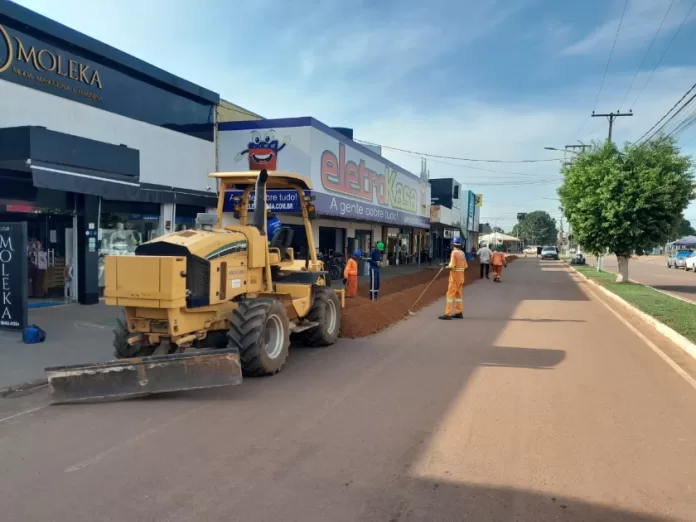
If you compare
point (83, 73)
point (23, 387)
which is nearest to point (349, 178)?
point (83, 73)

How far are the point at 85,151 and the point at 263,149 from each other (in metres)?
7.80

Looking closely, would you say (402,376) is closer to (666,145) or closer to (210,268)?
(210,268)

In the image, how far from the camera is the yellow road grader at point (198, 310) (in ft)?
18.9

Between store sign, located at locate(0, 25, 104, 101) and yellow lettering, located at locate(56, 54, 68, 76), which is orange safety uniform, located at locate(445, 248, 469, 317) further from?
yellow lettering, located at locate(56, 54, 68, 76)

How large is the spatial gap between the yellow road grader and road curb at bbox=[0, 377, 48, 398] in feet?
3.09

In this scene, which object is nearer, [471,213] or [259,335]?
[259,335]

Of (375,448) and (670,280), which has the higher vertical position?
(670,280)

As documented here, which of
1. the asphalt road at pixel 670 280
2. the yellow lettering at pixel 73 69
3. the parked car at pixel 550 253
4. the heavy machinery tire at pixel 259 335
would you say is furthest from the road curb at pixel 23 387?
the parked car at pixel 550 253

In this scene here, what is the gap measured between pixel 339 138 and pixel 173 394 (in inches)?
606

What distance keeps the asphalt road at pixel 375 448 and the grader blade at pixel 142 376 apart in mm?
150

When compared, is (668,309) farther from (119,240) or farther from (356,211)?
(119,240)

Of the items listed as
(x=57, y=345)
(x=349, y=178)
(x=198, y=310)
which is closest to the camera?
(x=198, y=310)

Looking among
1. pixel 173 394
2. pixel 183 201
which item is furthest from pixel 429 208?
pixel 173 394

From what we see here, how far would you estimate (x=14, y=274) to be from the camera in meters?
9.08
